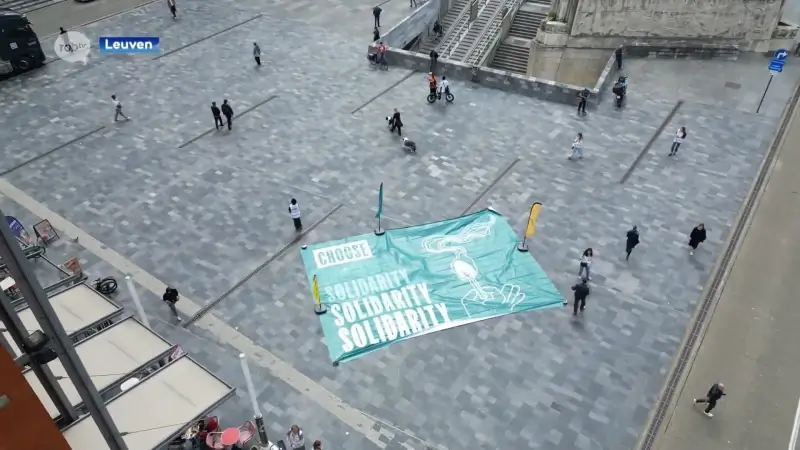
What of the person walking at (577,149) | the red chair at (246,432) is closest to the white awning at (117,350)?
the red chair at (246,432)

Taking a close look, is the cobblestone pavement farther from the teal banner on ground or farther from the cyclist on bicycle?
the cyclist on bicycle

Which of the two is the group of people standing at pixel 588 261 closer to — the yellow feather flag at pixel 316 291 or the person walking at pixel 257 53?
the yellow feather flag at pixel 316 291

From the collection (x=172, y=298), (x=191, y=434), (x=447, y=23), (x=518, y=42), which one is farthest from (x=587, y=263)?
(x=447, y=23)

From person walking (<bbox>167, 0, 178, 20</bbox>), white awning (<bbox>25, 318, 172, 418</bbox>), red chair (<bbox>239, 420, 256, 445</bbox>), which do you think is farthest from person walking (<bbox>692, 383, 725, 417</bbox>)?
person walking (<bbox>167, 0, 178, 20</bbox>)

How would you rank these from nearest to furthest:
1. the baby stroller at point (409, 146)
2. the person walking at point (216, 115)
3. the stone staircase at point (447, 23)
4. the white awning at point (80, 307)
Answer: the white awning at point (80, 307)
the baby stroller at point (409, 146)
the person walking at point (216, 115)
the stone staircase at point (447, 23)

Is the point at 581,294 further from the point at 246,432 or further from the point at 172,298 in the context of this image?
the point at 172,298

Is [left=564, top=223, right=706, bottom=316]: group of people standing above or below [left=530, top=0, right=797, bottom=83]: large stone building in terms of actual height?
below

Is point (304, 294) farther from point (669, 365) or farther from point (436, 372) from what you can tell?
point (669, 365)
